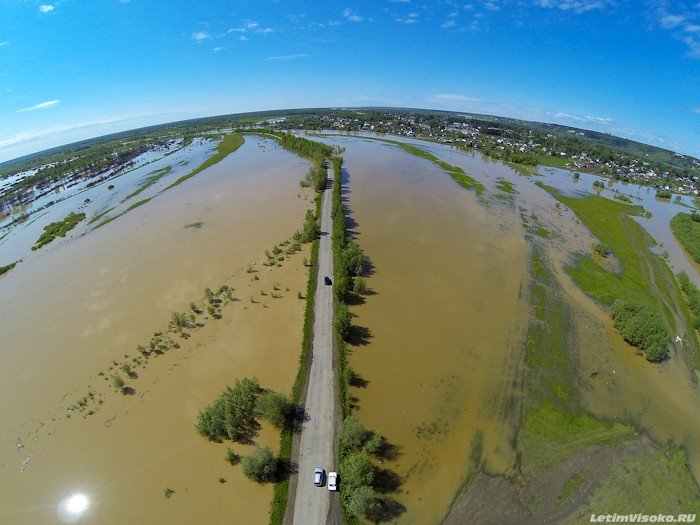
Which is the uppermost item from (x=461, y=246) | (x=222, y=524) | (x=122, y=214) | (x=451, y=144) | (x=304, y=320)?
(x=451, y=144)

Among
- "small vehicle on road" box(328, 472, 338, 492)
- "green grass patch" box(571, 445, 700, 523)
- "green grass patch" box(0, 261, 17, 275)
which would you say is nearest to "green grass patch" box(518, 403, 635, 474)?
"green grass patch" box(571, 445, 700, 523)

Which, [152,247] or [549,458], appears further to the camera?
[152,247]

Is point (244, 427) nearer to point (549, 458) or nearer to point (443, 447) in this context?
point (443, 447)

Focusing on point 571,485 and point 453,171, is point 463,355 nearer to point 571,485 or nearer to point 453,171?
point 571,485

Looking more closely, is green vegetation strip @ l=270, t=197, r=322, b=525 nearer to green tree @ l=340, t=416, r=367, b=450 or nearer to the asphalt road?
the asphalt road

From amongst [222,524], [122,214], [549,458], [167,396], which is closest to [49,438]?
[167,396]

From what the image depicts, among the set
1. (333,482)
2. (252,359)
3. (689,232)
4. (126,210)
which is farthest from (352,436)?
(689,232)

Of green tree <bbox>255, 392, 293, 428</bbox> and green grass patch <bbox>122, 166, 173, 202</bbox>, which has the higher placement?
green grass patch <bbox>122, 166, 173, 202</bbox>
